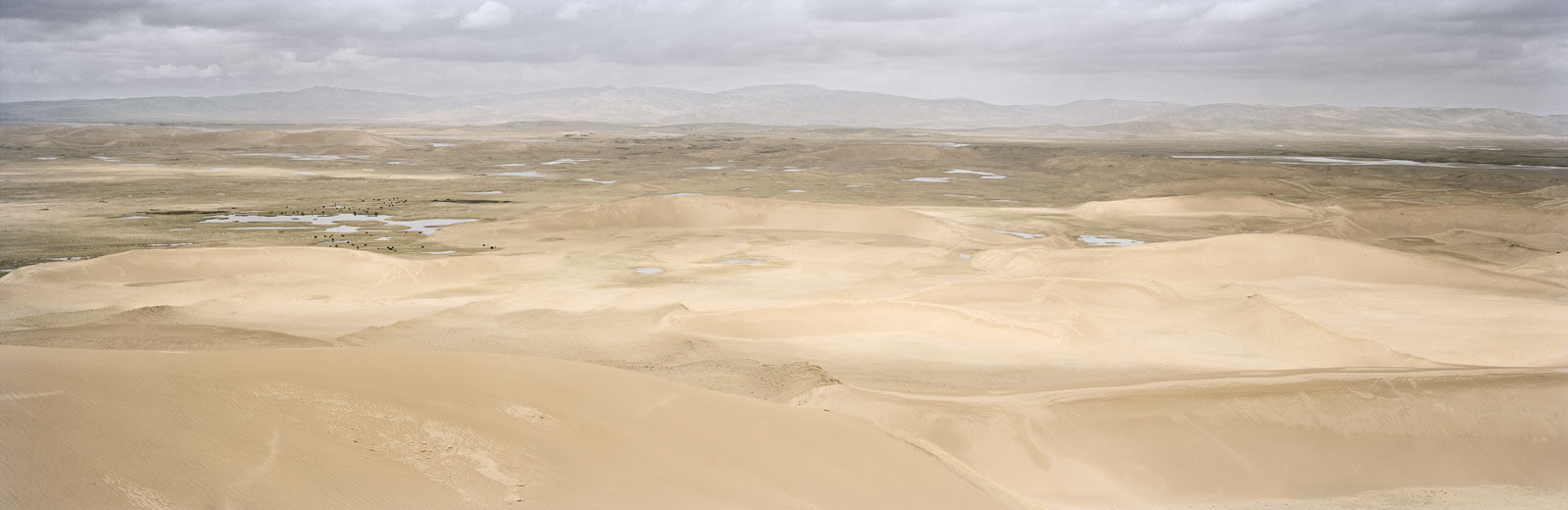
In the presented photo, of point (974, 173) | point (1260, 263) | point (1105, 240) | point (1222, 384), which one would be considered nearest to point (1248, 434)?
point (1222, 384)

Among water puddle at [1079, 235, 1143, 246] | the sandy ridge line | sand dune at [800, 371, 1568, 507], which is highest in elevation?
the sandy ridge line

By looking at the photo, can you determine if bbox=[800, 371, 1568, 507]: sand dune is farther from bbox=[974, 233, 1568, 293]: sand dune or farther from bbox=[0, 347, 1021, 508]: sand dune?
bbox=[974, 233, 1568, 293]: sand dune

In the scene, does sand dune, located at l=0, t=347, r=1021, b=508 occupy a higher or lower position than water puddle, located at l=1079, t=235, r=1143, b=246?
higher

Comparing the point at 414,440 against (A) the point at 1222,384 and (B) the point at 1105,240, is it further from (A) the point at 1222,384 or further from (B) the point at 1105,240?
(B) the point at 1105,240

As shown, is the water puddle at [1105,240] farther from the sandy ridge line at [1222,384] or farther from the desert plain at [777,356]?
the sandy ridge line at [1222,384]

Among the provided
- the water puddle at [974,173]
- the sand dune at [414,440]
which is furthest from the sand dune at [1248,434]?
the water puddle at [974,173]

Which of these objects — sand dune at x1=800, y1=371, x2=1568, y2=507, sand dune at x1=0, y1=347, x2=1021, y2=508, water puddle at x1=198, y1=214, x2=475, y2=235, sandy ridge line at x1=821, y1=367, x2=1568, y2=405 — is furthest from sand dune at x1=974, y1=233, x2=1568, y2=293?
water puddle at x1=198, y1=214, x2=475, y2=235

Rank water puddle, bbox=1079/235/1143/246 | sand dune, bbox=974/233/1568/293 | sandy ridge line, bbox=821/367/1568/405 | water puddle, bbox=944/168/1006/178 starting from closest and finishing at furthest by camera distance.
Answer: sandy ridge line, bbox=821/367/1568/405
sand dune, bbox=974/233/1568/293
water puddle, bbox=1079/235/1143/246
water puddle, bbox=944/168/1006/178

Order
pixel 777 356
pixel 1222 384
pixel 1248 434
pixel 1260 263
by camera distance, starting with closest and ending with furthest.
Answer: pixel 1248 434 → pixel 1222 384 → pixel 777 356 → pixel 1260 263

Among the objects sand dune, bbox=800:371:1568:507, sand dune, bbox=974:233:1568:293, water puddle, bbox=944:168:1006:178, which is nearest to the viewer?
sand dune, bbox=800:371:1568:507
